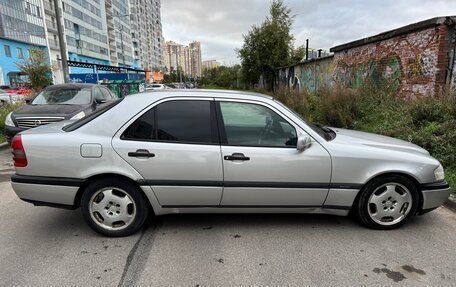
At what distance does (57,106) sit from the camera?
303 inches

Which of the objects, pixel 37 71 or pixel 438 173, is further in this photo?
pixel 37 71

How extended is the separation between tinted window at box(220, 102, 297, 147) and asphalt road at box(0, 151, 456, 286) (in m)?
1.02

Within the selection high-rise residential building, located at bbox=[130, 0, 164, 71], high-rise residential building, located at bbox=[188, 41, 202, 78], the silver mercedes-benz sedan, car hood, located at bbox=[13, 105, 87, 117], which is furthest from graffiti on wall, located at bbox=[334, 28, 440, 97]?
high-rise residential building, located at bbox=[188, 41, 202, 78]

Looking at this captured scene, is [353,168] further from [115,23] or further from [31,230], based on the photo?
[115,23]

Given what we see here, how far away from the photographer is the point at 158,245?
321 centimetres

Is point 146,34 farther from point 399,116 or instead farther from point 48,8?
point 399,116

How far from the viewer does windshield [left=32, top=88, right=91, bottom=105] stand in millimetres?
8086

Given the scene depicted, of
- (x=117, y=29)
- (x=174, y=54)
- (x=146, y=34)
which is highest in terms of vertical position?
(x=146, y=34)

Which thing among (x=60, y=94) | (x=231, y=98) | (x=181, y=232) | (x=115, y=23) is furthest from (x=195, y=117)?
(x=115, y=23)

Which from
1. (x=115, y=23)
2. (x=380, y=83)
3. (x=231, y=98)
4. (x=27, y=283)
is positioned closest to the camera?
(x=27, y=283)

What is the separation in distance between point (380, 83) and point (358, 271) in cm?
914

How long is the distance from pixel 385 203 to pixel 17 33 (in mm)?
55912

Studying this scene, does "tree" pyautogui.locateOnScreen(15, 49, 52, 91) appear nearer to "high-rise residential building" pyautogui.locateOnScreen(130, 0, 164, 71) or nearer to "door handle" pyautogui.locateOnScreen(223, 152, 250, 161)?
"door handle" pyautogui.locateOnScreen(223, 152, 250, 161)

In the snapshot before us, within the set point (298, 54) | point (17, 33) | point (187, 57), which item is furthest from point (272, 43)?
point (187, 57)
